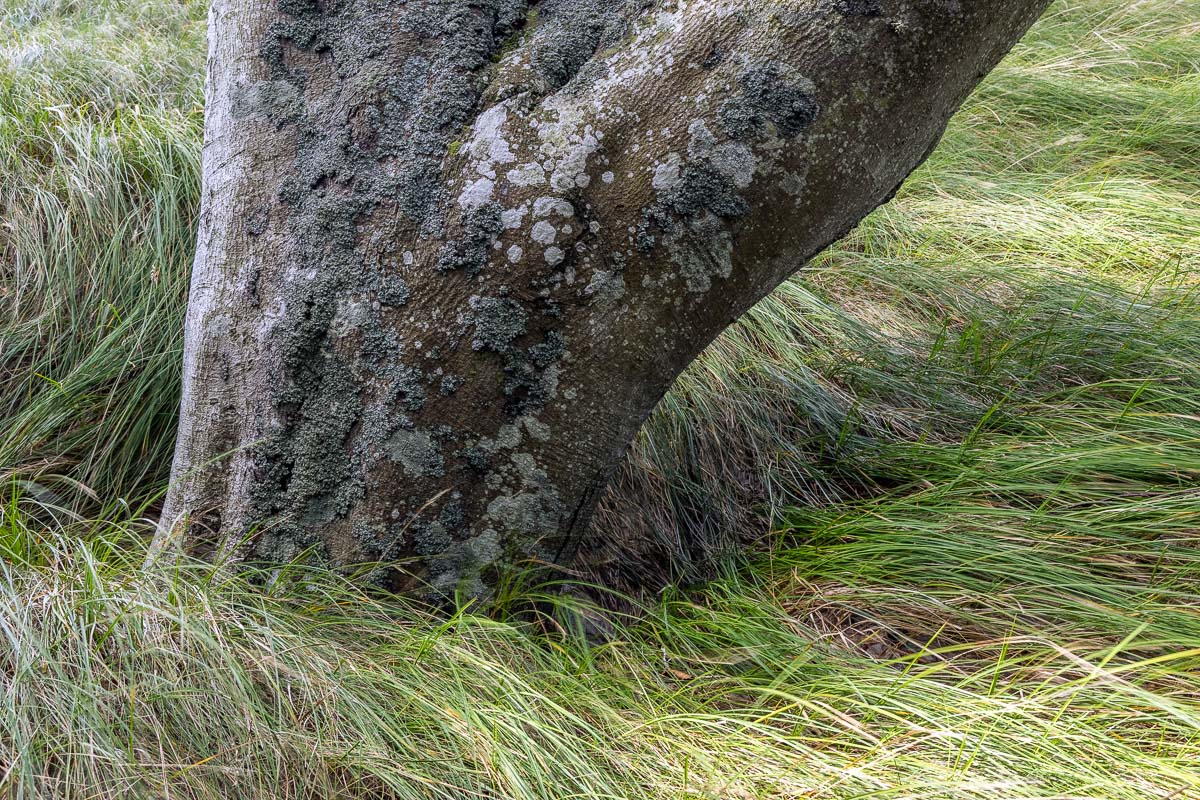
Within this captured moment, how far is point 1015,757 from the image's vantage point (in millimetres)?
1246

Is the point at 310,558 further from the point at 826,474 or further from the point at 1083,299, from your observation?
the point at 1083,299

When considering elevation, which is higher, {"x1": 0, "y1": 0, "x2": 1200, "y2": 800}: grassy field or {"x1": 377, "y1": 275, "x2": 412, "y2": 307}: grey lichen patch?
{"x1": 377, "y1": 275, "x2": 412, "y2": 307}: grey lichen patch

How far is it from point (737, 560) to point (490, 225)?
1.08 m

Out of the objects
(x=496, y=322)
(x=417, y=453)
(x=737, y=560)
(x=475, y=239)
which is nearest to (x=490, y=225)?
(x=475, y=239)

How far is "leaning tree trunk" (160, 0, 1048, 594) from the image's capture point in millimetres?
1443

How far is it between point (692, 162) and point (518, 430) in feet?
1.85

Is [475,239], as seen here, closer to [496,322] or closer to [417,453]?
[496,322]

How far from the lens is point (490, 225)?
1.48 metres

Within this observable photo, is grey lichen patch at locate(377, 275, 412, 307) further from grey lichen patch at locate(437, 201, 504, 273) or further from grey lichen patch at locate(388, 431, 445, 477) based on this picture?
grey lichen patch at locate(388, 431, 445, 477)

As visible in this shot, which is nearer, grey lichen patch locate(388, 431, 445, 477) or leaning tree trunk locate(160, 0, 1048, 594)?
leaning tree trunk locate(160, 0, 1048, 594)

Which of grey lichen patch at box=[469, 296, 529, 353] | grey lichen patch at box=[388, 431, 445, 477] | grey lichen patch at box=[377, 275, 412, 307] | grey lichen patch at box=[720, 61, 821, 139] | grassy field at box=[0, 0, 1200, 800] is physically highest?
grey lichen patch at box=[720, 61, 821, 139]

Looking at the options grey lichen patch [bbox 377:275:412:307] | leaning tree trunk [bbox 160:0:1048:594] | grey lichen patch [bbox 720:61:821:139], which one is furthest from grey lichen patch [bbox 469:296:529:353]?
grey lichen patch [bbox 720:61:821:139]

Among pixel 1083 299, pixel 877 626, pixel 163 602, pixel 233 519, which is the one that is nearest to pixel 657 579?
pixel 877 626

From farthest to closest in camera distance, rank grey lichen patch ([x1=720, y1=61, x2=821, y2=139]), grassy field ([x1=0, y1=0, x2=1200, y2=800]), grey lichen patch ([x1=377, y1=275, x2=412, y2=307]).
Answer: grey lichen patch ([x1=377, y1=275, x2=412, y2=307]) → grey lichen patch ([x1=720, y1=61, x2=821, y2=139]) → grassy field ([x1=0, y1=0, x2=1200, y2=800])
